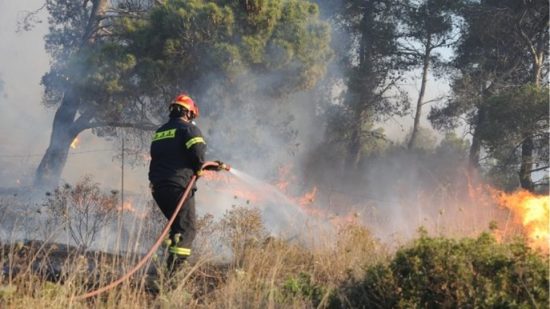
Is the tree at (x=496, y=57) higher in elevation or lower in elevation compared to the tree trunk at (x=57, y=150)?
higher

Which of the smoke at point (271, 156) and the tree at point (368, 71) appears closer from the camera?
the smoke at point (271, 156)

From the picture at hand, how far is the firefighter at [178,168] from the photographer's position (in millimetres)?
5965

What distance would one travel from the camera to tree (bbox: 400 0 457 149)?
824 inches

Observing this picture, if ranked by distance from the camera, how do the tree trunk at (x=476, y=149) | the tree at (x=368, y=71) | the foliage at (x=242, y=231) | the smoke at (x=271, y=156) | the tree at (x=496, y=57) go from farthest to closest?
1. the tree at (x=368, y=71)
2. the tree trunk at (x=476, y=149)
3. the tree at (x=496, y=57)
4. the smoke at (x=271, y=156)
5. the foliage at (x=242, y=231)

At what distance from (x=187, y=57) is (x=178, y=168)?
8.49 metres

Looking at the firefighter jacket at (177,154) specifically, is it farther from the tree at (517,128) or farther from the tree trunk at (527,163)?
the tree trunk at (527,163)

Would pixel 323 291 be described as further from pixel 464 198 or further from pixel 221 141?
pixel 464 198

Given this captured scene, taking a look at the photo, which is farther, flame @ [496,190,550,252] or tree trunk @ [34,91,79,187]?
Result: tree trunk @ [34,91,79,187]

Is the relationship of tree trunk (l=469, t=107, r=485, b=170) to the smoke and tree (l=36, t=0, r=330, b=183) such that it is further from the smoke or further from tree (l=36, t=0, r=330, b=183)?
tree (l=36, t=0, r=330, b=183)

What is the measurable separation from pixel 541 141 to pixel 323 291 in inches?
546

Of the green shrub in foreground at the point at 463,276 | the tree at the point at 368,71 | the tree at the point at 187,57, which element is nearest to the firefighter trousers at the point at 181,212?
the green shrub in foreground at the point at 463,276

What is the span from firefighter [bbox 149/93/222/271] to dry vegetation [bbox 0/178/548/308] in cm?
53

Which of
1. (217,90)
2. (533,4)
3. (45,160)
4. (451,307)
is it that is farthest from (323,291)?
(533,4)

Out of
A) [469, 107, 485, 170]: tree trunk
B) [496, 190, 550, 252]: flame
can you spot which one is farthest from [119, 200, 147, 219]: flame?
[469, 107, 485, 170]: tree trunk
